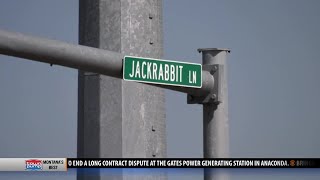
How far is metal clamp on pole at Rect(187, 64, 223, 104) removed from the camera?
30.5 ft

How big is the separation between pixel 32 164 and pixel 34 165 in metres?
0.03

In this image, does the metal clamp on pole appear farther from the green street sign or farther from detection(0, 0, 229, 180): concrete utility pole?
the green street sign

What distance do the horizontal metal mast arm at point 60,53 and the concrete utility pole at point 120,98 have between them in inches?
62.0

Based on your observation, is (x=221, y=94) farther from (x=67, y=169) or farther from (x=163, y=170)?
(x=67, y=169)

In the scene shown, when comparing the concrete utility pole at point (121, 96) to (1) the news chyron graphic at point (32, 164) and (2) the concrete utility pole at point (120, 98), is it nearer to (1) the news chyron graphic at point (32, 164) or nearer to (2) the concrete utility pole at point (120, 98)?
(2) the concrete utility pole at point (120, 98)

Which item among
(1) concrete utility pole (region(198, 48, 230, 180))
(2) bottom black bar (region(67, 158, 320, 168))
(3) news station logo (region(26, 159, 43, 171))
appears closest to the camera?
(1) concrete utility pole (region(198, 48, 230, 180))

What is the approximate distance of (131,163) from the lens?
32.7ft

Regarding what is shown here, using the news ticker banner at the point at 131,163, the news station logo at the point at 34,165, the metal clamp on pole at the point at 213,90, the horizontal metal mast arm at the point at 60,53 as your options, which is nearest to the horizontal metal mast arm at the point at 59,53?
the horizontal metal mast arm at the point at 60,53

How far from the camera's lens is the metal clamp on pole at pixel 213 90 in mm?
9297

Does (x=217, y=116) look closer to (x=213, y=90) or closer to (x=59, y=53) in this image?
(x=213, y=90)

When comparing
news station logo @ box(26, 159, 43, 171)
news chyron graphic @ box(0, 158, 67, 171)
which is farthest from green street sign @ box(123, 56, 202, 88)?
news station logo @ box(26, 159, 43, 171)

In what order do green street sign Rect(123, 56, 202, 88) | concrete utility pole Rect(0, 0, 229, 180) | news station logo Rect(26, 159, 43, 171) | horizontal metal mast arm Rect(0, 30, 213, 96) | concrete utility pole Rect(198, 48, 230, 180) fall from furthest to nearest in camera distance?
1. news station logo Rect(26, 159, 43, 171)
2. concrete utility pole Rect(0, 0, 229, 180)
3. concrete utility pole Rect(198, 48, 230, 180)
4. green street sign Rect(123, 56, 202, 88)
5. horizontal metal mast arm Rect(0, 30, 213, 96)

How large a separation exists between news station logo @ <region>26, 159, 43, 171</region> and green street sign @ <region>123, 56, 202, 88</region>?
215 centimetres

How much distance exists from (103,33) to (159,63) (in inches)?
48.4
